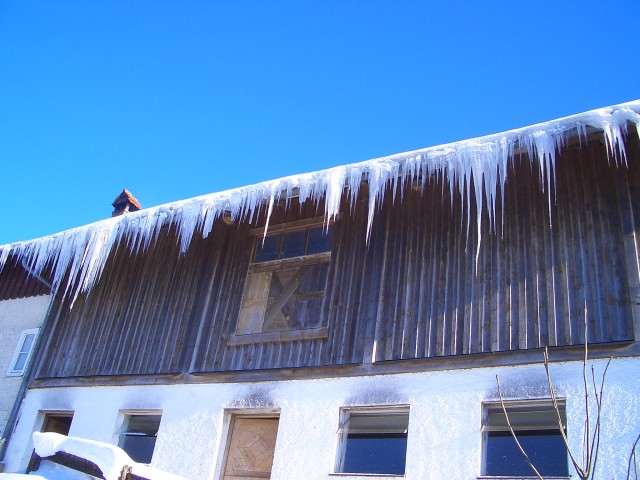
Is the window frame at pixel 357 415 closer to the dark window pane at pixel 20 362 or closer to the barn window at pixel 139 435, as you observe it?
the barn window at pixel 139 435

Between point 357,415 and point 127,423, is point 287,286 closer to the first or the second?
point 357,415

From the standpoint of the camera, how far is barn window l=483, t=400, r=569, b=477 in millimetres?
6215

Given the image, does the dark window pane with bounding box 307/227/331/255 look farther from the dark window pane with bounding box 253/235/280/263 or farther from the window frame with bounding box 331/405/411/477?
the window frame with bounding box 331/405/411/477

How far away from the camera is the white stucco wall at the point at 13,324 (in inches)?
425

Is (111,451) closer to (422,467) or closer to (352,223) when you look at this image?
(422,467)

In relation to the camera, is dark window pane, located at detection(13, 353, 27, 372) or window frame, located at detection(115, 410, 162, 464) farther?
dark window pane, located at detection(13, 353, 27, 372)

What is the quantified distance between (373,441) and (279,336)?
1831 millimetres

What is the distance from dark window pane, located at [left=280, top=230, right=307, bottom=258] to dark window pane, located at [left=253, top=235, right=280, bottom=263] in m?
0.12

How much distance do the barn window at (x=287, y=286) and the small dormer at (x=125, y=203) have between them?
4922 mm

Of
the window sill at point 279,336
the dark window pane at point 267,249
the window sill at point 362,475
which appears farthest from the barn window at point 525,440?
the dark window pane at point 267,249

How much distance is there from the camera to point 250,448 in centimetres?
817

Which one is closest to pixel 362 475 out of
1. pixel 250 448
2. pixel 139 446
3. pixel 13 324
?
pixel 250 448

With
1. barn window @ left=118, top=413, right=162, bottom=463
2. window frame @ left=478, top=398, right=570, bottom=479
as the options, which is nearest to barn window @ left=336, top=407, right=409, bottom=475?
window frame @ left=478, top=398, right=570, bottom=479

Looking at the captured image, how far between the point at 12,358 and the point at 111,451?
26.8 ft
